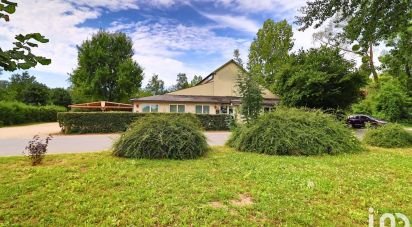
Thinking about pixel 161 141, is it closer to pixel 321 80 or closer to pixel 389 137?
pixel 389 137

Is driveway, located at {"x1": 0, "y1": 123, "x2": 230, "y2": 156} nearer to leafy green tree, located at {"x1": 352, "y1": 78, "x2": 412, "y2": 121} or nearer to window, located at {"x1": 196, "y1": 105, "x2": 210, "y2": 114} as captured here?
window, located at {"x1": 196, "y1": 105, "x2": 210, "y2": 114}

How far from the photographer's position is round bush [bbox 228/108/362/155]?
933cm

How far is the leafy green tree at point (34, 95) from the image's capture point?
43375 millimetres

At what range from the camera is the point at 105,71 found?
39.6 m

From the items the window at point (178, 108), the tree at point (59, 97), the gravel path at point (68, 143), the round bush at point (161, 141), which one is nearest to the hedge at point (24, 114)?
the gravel path at point (68, 143)

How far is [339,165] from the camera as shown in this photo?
7605 mm

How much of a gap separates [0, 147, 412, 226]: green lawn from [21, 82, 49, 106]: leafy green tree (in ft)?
138

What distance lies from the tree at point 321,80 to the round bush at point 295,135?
33.4ft

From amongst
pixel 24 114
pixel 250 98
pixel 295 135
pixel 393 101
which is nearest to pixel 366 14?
pixel 295 135

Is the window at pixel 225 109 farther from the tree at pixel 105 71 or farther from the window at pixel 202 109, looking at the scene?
the tree at pixel 105 71

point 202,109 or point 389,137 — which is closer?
point 389,137

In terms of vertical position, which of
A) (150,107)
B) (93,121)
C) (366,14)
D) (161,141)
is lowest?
(161,141)

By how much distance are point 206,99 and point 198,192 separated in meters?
23.3

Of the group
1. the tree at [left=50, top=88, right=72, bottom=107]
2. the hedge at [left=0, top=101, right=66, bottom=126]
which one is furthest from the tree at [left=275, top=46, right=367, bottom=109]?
the tree at [left=50, top=88, right=72, bottom=107]
